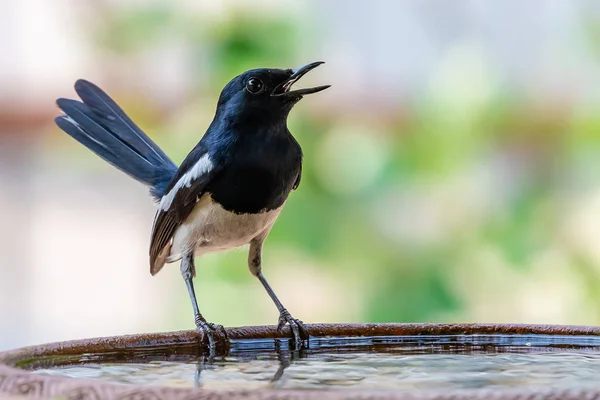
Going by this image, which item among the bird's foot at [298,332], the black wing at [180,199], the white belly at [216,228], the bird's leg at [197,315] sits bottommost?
the bird's foot at [298,332]

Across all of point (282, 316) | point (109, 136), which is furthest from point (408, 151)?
point (282, 316)

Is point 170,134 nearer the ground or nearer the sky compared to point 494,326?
nearer the sky

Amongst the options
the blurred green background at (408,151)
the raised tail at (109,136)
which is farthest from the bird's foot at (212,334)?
the blurred green background at (408,151)

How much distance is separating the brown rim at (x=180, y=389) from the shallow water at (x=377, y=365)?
17 mm

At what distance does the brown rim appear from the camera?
3.34 feet

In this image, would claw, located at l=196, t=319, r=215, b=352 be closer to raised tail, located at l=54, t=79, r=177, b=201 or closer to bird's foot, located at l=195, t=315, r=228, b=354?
bird's foot, located at l=195, t=315, r=228, b=354

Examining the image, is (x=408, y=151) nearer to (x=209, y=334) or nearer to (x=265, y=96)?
(x=265, y=96)

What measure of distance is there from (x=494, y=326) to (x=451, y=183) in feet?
4.64

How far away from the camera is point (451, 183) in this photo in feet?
10.8

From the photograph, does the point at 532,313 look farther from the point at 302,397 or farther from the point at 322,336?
the point at 302,397

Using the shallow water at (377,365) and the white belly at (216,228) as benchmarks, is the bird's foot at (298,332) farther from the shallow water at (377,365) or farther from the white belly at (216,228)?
the white belly at (216,228)

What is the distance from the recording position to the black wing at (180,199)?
234 centimetres

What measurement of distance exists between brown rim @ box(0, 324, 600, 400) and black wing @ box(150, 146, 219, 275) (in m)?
0.51

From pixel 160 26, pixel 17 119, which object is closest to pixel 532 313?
pixel 160 26
